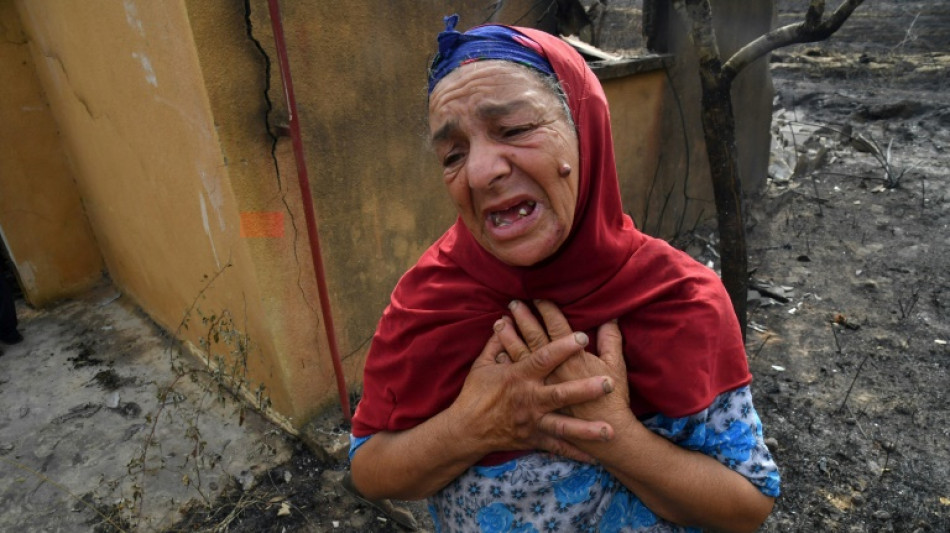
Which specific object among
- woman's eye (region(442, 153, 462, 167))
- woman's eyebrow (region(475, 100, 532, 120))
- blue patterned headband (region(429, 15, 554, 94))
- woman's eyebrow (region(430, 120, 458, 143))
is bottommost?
woman's eye (region(442, 153, 462, 167))

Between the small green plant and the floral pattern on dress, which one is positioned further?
the small green plant

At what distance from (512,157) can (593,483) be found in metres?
0.79

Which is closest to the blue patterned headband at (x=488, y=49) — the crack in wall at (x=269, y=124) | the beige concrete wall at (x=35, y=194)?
the crack in wall at (x=269, y=124)

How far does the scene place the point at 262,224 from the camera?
320 centimetres

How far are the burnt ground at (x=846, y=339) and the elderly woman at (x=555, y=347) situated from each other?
2.03m

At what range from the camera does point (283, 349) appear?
11.4ft

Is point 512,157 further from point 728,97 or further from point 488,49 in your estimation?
point 728,97

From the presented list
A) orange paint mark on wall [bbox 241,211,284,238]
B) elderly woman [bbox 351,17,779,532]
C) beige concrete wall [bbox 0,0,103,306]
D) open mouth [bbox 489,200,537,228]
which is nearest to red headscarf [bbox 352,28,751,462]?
elderly woman [bbox 351,17,779,532]

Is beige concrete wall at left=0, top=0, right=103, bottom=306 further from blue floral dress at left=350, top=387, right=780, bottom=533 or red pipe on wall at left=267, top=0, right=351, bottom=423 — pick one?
blue floral dress at left=350, top=387, right=780, bottom=533

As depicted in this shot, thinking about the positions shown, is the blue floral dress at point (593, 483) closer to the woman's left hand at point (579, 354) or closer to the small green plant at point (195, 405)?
the woman's left hand at point (579, 354)

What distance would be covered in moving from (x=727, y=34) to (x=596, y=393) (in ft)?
20.5

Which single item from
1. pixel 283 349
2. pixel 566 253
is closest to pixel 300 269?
pixel 283 349

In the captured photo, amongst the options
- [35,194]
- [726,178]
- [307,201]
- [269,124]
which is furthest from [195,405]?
[726,178]

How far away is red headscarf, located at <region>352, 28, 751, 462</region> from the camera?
4.38 feet
